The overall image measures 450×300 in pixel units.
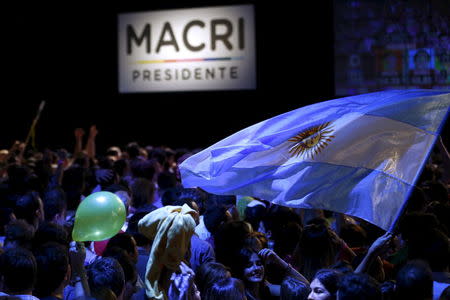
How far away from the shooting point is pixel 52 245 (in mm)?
3410

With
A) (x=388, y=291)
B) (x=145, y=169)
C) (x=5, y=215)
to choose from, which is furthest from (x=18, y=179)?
(x=388, y=291)

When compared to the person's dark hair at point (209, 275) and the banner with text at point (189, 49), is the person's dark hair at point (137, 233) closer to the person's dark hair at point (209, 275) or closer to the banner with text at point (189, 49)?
the person's dark hair at point (209, 275)

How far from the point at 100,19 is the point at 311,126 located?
38.9 ft

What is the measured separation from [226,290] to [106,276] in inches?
24.0

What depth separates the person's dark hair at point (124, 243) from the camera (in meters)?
3.76

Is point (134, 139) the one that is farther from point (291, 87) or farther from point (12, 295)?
point (12, 295)

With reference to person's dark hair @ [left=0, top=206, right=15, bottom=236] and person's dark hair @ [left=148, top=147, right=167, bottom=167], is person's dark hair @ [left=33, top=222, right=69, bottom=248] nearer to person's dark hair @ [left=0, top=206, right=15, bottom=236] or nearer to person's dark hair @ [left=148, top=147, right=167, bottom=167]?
person's dark hair @ [left=0, top=206, right=15, bottom=236]

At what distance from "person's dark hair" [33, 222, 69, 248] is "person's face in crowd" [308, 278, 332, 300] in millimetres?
1645

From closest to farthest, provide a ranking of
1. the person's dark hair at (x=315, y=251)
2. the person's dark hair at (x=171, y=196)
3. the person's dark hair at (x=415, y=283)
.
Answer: the person's dark hair at (x=415, y=283) → the person's dark hair at (x=315, y=251) → the person's dark hair at (x=171, y=196)

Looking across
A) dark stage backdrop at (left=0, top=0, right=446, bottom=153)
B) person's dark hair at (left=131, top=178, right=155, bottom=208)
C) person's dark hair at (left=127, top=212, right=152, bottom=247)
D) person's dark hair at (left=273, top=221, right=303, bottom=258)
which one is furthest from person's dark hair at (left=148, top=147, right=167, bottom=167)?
dark stage backdrop at (left=0, top=0, right=446, bottom=153)

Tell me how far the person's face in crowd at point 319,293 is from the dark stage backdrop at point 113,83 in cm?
1059

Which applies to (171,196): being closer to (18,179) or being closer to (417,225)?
(18,179)

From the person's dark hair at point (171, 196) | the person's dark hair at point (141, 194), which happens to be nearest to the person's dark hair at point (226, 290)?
the person's dark hair at point (171, 196)

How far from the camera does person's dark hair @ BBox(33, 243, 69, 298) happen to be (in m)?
3.24
